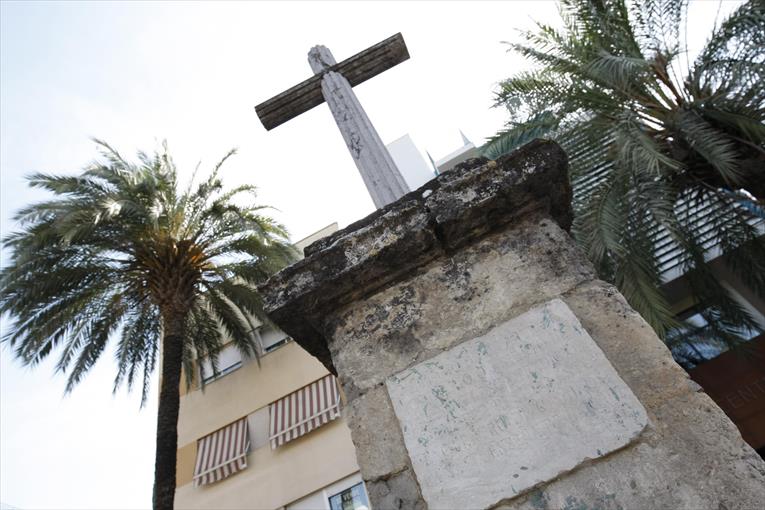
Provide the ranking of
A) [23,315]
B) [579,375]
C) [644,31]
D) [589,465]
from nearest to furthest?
[589,465]
[579,375]
[644,31]
[23,315]

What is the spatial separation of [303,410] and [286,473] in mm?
1296

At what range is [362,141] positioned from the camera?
2664mm

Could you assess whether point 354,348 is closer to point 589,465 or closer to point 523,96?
point 589,465

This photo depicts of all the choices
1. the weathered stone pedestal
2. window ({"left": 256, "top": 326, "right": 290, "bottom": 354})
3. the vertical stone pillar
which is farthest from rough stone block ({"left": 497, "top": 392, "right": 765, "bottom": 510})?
window ({"left": 256, "top": 326, "right": 290, "bottom": 354})

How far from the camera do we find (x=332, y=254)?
165cm

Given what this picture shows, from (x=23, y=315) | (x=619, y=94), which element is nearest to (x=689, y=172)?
(x=619, y=94)

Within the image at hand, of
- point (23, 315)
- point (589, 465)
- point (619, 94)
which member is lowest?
point (589, 465)

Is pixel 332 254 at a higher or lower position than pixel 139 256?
lower

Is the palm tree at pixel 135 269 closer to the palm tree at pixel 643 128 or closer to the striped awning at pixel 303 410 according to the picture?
the striped awning at pixel 303 410

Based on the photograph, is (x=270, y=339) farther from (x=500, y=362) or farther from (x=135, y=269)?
(x=500, y=362)

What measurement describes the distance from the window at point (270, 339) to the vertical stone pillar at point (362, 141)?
9992 millimetres

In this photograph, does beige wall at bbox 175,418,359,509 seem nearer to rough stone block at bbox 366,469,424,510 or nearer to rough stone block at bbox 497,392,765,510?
rough stone block at bbox 366,469,424,510

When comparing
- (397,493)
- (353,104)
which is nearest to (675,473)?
(397,493)

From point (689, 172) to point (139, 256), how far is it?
8.93 metres
